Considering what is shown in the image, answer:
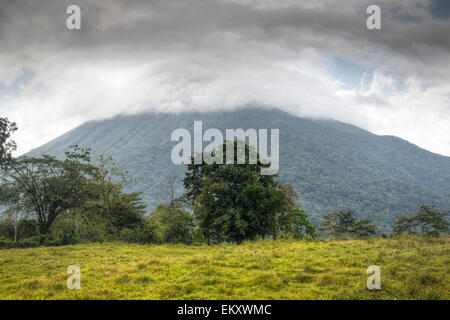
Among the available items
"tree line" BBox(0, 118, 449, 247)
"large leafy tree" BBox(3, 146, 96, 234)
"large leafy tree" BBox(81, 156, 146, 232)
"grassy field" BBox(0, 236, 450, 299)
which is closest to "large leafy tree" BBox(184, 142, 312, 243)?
"tree line" BBox(0, 118, 449, 247)

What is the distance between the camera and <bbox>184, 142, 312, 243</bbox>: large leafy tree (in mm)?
24562

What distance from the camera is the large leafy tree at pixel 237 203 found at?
80.6 feet

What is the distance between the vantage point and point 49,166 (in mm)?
27453

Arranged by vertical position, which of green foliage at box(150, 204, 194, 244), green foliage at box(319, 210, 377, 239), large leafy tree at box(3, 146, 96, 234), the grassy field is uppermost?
large leafy tree at box(3, 146, 96, 234)

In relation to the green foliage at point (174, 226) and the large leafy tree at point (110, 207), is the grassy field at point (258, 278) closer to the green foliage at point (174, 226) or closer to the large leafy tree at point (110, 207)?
the large leafy tree at point (110, 207)

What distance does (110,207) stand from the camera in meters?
30.4

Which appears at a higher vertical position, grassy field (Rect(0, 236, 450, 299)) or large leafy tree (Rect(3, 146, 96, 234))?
large leafy tree (Rect(3, 146, 96, 234))

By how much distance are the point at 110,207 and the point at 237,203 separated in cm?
1384

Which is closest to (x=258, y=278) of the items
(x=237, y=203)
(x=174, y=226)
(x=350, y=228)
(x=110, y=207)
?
(x=237, y=203)

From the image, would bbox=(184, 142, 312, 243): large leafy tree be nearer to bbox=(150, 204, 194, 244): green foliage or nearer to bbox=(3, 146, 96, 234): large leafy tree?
bbox=(150, 204, 194, 244): green foliage

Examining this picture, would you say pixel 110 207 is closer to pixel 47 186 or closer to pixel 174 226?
pixel 47 186

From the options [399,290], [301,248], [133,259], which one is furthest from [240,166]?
[399,290]
